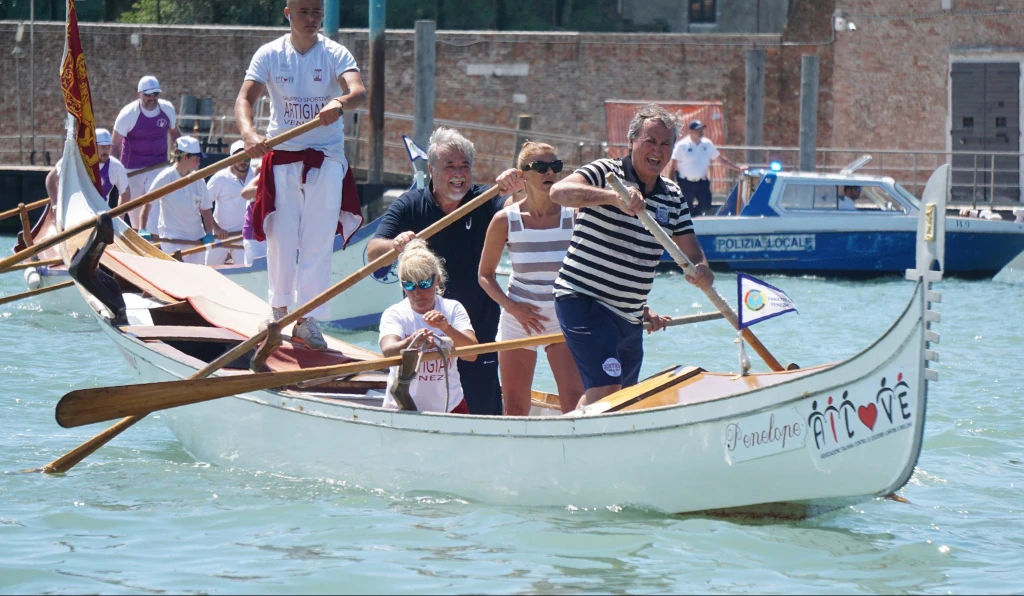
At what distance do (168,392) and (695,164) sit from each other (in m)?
10.8

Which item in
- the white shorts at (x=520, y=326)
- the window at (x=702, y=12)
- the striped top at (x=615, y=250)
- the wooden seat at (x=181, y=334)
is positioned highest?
the window at (x=702, y=12)

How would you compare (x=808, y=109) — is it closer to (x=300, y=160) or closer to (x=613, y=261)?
(x=300, y=160)

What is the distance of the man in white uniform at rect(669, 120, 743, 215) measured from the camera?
15.3 m

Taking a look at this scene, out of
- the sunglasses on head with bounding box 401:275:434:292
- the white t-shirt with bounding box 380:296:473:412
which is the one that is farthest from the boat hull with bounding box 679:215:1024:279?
the sunglasses on head with bounding box 401:275:434:292

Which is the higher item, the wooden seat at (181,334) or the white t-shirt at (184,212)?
the white t-shirt at (184,212)

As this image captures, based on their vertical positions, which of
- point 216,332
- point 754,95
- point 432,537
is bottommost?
point 432,537

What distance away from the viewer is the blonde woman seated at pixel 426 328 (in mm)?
4918

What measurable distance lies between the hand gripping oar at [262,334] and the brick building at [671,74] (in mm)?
14481

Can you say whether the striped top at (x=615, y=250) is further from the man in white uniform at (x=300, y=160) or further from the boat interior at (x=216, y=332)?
the man in white uniform at (x=300, y=160)

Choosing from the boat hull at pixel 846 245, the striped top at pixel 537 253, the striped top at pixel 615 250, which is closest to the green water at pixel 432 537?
the striped top at pixel 615 250

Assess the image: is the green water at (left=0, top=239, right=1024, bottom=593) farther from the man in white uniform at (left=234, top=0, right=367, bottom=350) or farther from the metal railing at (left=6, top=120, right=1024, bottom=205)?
the metal railing at (left=6, top=120, right=1024, bottom=205)

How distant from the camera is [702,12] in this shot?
25781mm

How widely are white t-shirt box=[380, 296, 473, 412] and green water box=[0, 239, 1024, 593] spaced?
37 centimetres

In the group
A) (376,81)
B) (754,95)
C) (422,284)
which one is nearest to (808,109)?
(754,95)
